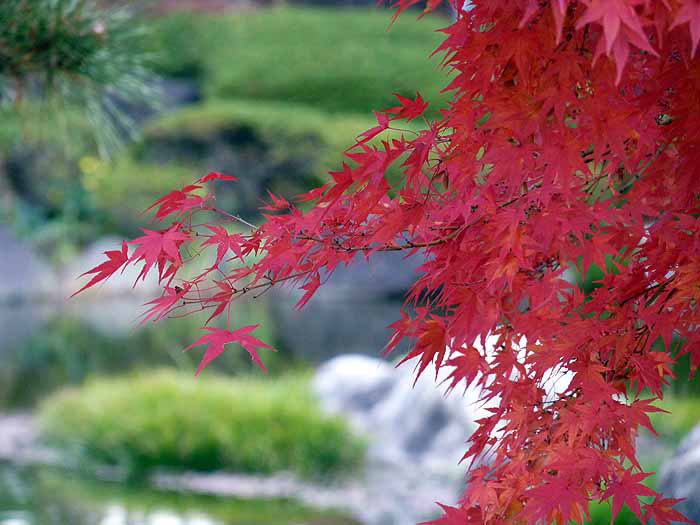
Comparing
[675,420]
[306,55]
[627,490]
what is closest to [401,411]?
[675,420]

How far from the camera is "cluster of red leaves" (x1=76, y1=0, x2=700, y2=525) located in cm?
97

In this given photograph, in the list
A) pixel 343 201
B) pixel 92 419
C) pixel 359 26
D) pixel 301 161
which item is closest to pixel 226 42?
pixel 359 26

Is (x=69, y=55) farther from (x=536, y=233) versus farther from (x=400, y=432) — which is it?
(x=400, y=432)

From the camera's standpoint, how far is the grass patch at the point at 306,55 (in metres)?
12.8

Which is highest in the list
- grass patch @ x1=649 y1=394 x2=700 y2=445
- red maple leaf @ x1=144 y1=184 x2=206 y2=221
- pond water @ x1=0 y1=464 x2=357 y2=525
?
red maple leaf @ x1=144 y1=184 x2=206 y2=221

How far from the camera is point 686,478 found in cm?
205

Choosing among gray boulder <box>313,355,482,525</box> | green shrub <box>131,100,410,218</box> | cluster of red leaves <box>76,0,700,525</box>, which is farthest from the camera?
green shrub <box>131,100,410,218</box>

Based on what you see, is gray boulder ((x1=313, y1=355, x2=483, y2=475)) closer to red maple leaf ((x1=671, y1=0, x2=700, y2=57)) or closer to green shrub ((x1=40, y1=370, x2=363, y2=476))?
green shrub ((x1=40, y1=370, x2=363, y2=476))

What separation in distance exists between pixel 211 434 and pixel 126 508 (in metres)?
0.54

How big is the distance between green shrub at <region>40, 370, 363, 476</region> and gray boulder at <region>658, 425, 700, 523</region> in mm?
1619

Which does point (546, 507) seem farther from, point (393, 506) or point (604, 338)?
point (393, 506)

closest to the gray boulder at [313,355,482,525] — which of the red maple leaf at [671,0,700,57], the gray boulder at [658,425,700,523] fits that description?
the gray boulder at [658,425,700,523]

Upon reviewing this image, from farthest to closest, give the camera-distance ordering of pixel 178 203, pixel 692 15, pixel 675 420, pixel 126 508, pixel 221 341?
pixel 675 420
pixel 126 508
pixel 178 203
pixel 221 341
pixel 692 15

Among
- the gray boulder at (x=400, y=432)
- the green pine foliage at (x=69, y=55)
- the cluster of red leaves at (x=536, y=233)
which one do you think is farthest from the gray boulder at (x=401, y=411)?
the cluster of red leaves at (x=536, y=233)
